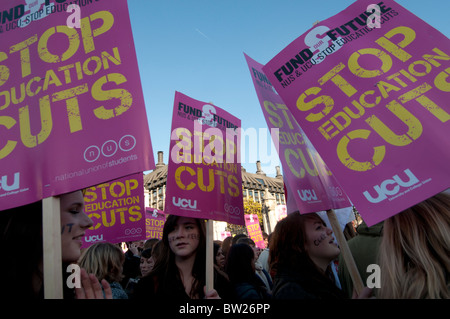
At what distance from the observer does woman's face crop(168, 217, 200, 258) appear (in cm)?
249

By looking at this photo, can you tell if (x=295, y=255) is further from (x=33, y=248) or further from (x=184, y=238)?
(x=33, y=248)

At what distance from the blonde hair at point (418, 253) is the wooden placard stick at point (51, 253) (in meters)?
1.57

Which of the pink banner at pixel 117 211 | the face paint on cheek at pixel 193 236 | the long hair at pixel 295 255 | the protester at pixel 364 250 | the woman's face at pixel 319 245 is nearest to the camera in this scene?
the long hair at pixel 295 255

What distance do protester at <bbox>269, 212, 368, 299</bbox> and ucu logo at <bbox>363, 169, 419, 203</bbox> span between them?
67cm

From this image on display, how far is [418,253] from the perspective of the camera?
4.34 feet

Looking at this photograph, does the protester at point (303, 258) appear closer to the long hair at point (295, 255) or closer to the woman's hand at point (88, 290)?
the long hair at point (295, 255)

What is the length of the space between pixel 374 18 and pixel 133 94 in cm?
183

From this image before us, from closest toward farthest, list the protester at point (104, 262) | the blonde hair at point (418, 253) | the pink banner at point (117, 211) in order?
the blonde hair at point (418, 253) → the protester at point (104, 262) → the pink banner at point (117, 211)

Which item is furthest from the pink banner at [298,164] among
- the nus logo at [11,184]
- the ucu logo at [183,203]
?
the nus logo at [11,184]

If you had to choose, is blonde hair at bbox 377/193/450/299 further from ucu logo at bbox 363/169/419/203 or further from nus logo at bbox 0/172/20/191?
nus logo at bbox 0/172/20/191

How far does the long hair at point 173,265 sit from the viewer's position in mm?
2449

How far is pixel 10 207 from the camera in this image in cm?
147
